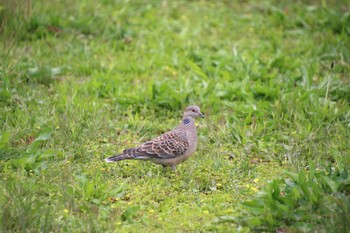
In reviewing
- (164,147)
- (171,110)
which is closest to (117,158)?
(164,147)

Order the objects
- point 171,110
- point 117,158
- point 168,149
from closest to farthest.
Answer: point 117,158 < point 168,149 < point 171,110

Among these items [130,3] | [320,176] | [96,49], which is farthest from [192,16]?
[320,176]

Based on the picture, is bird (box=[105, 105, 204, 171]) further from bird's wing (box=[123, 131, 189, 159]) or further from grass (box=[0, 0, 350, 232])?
grass (box=[0, 0, 350, 232])

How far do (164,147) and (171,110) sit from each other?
1.74m

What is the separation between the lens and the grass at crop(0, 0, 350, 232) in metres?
5.72

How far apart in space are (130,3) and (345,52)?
4.16 metres

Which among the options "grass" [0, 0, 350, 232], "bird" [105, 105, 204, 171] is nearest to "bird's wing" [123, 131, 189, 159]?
"bird" [105, 105, 204, 171]

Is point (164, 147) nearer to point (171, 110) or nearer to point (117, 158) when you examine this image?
point (117, 158)

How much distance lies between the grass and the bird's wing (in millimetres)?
226

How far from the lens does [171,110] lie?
848 centimetres

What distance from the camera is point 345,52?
9758mm

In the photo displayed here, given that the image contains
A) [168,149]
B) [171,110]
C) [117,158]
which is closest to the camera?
[117,158]

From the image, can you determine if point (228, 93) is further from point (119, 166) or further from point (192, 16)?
point (192, 16)

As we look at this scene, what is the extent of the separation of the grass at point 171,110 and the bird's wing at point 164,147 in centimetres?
23
